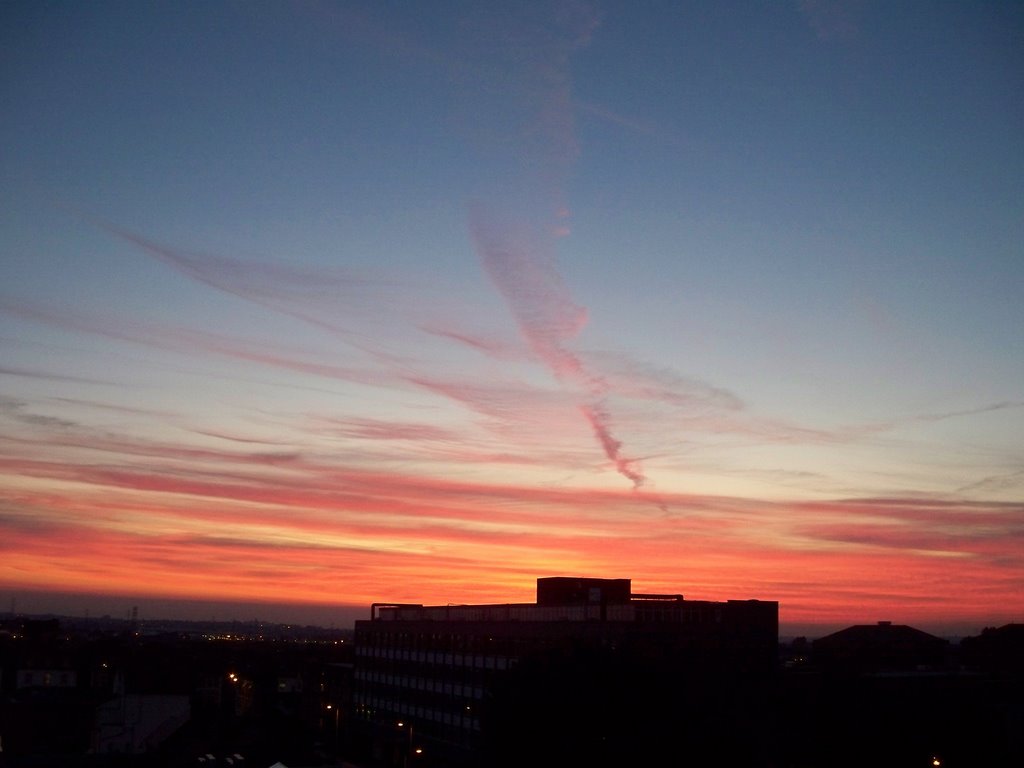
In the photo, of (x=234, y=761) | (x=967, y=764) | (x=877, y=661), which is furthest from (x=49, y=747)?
(x=877, y=661)

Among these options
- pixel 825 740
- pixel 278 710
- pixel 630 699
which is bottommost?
pixel 278 710

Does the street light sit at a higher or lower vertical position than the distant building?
lower

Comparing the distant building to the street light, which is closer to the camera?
the distant building

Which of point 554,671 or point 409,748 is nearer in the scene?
point 554,671

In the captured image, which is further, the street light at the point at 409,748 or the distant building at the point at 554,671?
the street light at the point at 409,748

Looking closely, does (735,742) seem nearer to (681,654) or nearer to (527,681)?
(527,681)

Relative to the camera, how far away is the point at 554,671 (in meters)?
49.2

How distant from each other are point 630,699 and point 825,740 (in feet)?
77.1

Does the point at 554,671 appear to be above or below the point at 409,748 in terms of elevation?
above

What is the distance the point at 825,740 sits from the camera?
62.9 meters

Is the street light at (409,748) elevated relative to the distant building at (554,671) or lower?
lower

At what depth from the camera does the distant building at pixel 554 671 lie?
46188 mm

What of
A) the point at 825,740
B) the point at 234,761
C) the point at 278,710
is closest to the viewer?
the point at 234,761

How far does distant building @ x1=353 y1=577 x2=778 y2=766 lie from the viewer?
46.2 meters
